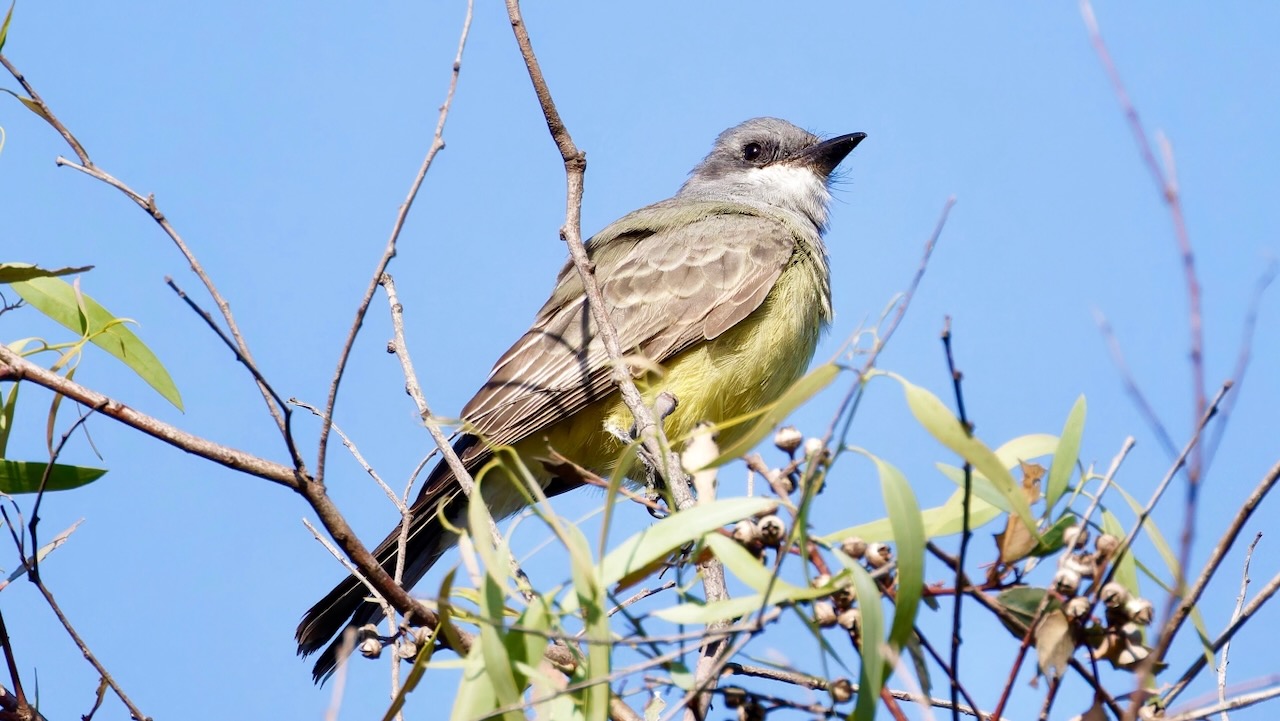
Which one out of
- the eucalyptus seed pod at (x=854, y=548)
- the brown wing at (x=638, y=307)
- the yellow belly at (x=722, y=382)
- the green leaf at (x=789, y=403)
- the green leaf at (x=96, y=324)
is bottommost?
the eucalyptus seed pod at (x=854, y=548)

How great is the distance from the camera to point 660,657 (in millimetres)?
1840

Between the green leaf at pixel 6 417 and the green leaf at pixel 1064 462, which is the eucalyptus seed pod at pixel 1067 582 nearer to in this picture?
the green leaf at pixel 1064 462

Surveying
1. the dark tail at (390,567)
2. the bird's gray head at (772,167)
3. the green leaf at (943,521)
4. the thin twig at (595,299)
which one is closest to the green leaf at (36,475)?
the dark tail at (390,567)

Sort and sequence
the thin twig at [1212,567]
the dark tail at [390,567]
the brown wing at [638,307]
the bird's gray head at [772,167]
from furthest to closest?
1. the bird's gray head at [772,167]
2. the brown wing at [638,307]
3. the dark tail at [390,567]
4. the thin twig at [1212,567]

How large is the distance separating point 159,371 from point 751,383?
7.59ft

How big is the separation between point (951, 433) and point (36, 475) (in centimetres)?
208

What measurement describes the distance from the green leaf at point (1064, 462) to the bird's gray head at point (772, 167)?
14.1 feet

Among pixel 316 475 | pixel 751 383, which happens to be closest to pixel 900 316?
pixel 316 475

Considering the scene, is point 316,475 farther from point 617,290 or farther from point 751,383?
point 617,290

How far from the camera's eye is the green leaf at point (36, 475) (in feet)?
9.30

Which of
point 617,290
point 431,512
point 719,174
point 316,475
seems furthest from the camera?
point 719,174

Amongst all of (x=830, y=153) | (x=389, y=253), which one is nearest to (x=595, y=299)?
(x=389, y=253)

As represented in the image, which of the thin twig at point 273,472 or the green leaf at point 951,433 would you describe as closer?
the green leaf at point 951,433

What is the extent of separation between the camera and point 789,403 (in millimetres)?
1925
